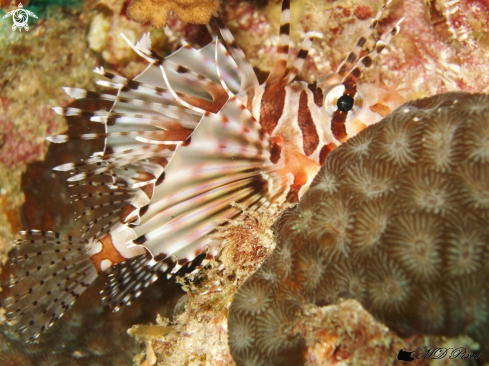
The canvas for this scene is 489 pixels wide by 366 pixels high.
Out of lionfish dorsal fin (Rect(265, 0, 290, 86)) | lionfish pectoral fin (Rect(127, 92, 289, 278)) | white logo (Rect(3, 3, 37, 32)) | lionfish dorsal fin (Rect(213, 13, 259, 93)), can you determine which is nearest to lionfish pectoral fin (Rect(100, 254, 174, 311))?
lionfish pectoral fin (Rect(127, 92, 289, 278))

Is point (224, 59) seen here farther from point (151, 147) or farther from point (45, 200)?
point (45, 200)

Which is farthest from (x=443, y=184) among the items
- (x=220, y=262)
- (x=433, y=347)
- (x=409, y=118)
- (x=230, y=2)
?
(x=230, y=2)

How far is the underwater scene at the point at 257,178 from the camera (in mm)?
1712

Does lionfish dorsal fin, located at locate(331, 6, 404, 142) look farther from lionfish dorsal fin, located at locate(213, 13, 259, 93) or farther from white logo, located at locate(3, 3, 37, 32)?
white logo, located at locate(3, 3, 37, 32)

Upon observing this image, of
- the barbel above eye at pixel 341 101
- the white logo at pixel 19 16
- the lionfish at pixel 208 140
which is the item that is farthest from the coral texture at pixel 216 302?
the white logo at pixel 19 16

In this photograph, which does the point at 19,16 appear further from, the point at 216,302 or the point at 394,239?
the point at 394,239

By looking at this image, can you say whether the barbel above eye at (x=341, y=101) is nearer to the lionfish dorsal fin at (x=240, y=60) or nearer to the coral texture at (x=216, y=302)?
the lionfish dorsal fin at (x=240, y=60)

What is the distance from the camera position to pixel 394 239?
5.60ft

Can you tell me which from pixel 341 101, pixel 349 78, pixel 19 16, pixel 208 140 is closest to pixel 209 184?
pixel 208 140

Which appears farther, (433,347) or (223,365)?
(223,365)

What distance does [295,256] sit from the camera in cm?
205

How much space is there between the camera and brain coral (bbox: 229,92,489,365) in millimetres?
1602

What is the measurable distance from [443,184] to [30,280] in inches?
173

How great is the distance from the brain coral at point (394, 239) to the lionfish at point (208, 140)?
23.1 inches
